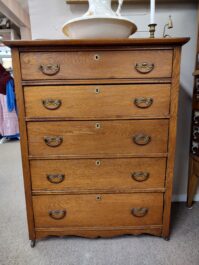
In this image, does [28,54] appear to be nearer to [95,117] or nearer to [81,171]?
[95,117]

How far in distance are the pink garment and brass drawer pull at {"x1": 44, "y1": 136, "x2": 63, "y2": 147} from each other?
2802mm

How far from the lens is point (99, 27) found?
0.92 meters

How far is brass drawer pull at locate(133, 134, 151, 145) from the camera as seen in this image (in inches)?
39.1

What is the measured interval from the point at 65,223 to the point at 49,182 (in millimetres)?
273

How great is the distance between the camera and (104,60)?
92 centimetres

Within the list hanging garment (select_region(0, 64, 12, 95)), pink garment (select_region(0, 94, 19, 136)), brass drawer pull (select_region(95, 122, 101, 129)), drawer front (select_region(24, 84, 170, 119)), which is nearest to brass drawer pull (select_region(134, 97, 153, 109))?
drawer front (select_region(24, 84, 170, 119))

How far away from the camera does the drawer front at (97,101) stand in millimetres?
939

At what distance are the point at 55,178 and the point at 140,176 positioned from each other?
1.50 feet

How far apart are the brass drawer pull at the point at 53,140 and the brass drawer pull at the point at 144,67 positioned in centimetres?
51

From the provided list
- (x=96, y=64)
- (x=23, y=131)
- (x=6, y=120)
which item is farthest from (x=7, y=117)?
(x=96, y=64)

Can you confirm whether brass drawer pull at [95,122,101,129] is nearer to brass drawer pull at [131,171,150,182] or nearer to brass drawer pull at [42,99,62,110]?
brass drawer pull at [42,99,62,110]

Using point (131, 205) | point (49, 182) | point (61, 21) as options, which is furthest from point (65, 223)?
point (61, 21)

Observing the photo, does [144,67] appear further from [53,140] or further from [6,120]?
[6,120]

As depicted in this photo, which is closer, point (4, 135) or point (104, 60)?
point (104, 60)
